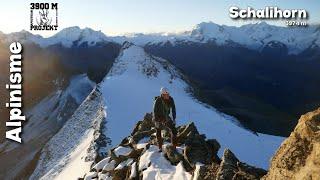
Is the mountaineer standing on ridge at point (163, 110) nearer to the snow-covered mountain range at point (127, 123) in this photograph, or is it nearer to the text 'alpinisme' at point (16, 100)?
the text 'alpinisme' at point (16, 100)

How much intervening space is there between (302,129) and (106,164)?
12854mm

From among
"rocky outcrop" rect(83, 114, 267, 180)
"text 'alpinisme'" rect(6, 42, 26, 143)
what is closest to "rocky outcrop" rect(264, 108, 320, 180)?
"rocky outcrop" rect(83, 114, 267, 180)

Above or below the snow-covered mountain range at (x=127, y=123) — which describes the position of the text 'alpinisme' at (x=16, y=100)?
above

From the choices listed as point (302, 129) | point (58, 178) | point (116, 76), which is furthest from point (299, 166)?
point (116, 76)

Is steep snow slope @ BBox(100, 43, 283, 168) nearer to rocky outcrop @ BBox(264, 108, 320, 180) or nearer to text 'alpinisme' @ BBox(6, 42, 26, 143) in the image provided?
text 'alpinisme' @ BBox(6, 42, 26, 143)

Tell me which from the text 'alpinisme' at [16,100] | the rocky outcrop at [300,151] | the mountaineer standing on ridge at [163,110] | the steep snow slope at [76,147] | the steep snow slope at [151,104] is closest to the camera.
→ the rocky outcrop at [300,151]

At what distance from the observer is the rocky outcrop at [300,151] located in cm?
1086

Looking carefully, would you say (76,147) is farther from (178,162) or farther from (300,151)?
(300,151)

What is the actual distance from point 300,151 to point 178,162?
8155 millimetres

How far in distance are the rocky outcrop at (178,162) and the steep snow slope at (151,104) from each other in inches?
626

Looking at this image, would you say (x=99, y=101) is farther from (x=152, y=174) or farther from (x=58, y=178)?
(x=152, y=174)

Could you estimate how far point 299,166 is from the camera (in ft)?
36.8

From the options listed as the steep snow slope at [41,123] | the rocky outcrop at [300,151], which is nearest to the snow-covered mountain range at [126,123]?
the rocky outcrop at [300,151]

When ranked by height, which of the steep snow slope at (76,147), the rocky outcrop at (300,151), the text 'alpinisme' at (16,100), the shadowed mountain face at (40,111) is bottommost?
the shadowed mountain face at (40,111)
